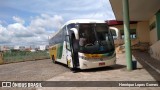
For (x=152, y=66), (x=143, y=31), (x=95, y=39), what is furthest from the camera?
(x=143, y=31)

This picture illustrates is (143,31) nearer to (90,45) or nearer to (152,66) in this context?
(152,66)

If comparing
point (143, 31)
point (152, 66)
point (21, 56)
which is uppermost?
point (143, 31)

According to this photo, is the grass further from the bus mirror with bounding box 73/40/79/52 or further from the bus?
the bus mirror with bounding box 73/40/79/52

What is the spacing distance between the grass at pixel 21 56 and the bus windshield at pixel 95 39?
19.1 meters

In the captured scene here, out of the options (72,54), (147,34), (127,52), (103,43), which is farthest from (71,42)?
(147,34)

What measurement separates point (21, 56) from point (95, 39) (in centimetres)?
2075

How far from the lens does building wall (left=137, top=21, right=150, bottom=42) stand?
3809cm

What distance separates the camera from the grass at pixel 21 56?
32.3m

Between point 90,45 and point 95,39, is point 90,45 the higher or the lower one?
the lower one

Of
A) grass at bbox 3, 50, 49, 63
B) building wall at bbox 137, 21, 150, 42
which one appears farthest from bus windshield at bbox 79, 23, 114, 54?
building wall at bbox 137, 21, 150, 42

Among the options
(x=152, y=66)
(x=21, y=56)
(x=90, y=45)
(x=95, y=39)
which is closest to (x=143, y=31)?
(x=21, y=56)

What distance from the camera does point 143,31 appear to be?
127 ft

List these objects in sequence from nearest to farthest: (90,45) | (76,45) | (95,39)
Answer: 1. (90,45)
2. (95,39)
3. (76,45)

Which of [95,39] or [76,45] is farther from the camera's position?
[76,45]
